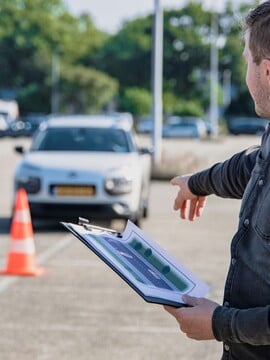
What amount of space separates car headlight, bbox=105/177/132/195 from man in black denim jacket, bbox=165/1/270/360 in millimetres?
11353

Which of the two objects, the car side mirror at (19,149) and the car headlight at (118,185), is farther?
the car side mirror at (19,149)

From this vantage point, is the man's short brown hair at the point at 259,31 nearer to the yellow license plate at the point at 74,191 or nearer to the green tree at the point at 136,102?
the yellow license plate at the point at 74,191

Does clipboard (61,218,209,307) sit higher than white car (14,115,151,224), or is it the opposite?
clipboard (61,218,209,307)

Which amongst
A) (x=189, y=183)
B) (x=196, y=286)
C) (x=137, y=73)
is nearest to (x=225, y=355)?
(x=196, y=286)

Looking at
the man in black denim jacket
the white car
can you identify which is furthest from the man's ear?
the white car

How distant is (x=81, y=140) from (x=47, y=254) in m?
3.89

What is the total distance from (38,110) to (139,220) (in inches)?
3105

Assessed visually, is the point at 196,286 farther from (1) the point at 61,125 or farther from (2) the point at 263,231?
(1) the point at 61,125

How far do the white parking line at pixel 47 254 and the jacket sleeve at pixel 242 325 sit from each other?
6814 mm

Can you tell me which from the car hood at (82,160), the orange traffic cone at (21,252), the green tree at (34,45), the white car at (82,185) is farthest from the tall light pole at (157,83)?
the green tree at (34,45)

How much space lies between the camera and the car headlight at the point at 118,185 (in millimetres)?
14445

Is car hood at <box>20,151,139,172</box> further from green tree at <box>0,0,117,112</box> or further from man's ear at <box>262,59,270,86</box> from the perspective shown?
green tree at <box>0,0,117,112</box>

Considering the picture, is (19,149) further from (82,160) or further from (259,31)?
(259,31)

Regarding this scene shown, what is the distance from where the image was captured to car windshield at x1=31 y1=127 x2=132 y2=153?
15578mm
